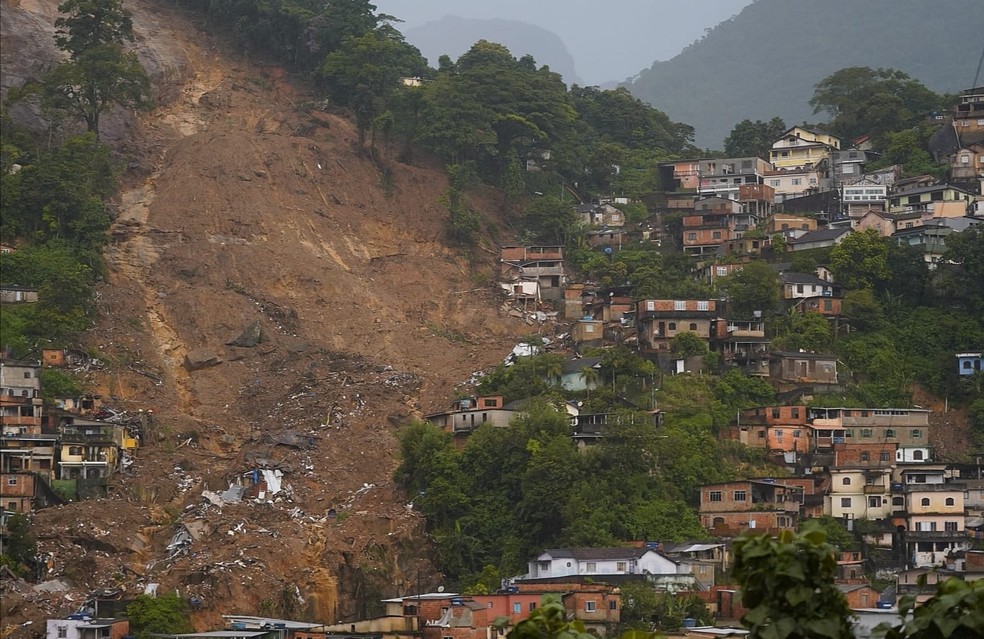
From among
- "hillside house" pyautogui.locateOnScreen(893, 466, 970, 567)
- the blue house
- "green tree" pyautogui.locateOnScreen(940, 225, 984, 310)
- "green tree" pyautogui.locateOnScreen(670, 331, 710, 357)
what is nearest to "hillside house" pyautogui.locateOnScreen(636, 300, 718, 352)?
"green tree" pyautogui.locateOnScreen(670, 331, 710, 357)

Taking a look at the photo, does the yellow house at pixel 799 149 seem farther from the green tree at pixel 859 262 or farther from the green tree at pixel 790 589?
the green tree at pixel 790 589

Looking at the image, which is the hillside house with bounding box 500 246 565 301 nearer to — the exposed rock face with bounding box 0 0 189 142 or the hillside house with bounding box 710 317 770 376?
the hillside house with bounding box 710 317 770 376

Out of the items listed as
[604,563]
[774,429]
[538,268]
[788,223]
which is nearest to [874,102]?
[788,223]

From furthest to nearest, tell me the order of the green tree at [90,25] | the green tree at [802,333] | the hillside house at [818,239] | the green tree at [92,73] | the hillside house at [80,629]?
the green tree at [90,25]
the green tree at [92,73]
the hillside house at [818,239]
the green tree at [802,333]
the hillside house at [80,629]

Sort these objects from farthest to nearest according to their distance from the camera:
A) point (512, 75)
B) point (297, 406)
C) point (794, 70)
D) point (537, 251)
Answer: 1. point (794, 70)
2. point (512, 75)
3. point (537, 251)
4. point (297, 406)

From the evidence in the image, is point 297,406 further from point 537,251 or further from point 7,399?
point 537,251

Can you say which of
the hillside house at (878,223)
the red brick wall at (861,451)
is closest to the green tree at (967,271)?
the hillside house at (878,223)

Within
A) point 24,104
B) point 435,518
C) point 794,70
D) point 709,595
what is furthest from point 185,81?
point 794,70
